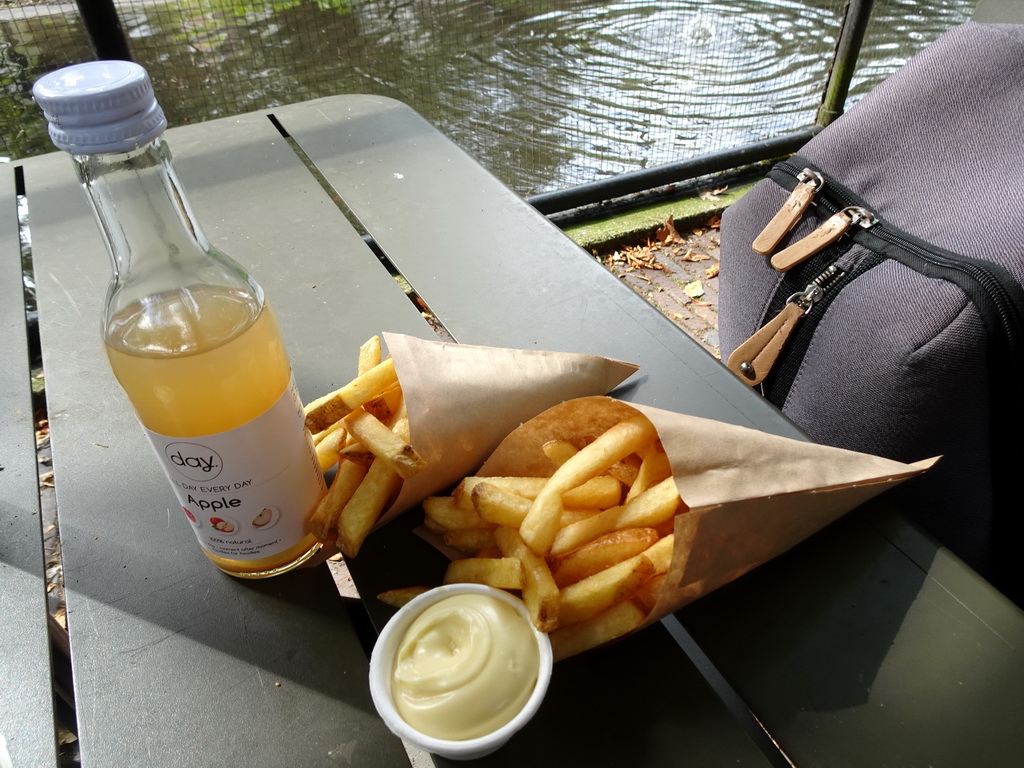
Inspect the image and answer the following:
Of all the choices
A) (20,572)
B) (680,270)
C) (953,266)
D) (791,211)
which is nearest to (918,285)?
(953,266)

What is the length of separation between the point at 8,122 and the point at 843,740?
4.28 metres

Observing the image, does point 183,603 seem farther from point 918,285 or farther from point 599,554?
point 918,285

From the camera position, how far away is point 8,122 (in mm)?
3576

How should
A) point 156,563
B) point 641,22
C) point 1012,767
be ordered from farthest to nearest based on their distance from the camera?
point 641,22
point 156,563
point 1012,767

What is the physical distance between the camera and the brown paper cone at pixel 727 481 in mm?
820

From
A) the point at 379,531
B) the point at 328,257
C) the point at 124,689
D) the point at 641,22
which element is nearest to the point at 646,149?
the point at 641,22

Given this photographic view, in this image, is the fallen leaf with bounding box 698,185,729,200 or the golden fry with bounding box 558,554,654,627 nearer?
the golden fry with bounding box 558,554,654,627

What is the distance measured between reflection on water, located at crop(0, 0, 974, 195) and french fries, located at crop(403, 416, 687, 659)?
3114 mm

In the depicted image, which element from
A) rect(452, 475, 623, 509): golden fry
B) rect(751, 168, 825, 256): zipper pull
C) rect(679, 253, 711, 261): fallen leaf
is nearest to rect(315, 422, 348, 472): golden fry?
rect(452, 475, 623, 509): golden fry

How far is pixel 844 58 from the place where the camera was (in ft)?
12.1

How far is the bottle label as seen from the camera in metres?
0.81

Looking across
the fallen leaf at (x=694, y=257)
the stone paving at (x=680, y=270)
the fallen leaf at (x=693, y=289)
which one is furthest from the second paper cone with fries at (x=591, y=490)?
the fallen leaf at (x=694, y=257)

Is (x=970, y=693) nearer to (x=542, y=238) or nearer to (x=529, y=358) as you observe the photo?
(x=529, y=358)

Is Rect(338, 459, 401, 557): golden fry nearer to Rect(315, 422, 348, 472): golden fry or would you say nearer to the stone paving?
Rect(315, 422, 348, 472): golden fry
